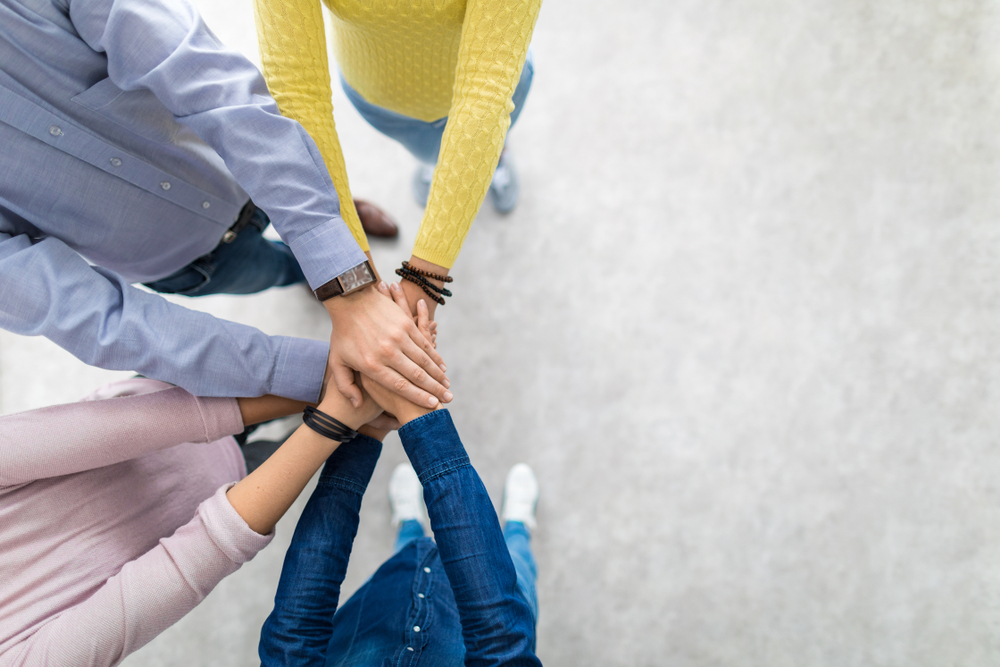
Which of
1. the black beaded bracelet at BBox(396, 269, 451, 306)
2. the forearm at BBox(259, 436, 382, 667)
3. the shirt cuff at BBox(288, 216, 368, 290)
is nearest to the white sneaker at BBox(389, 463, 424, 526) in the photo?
the forearm at BBox(259, 436, 382, 667)

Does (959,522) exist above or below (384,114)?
below

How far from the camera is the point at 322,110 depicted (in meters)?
0.84

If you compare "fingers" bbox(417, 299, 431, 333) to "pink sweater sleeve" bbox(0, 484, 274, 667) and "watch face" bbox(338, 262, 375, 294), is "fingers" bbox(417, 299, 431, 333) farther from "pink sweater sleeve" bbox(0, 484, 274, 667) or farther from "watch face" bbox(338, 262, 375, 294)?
"pink sweater sleeve" bbox(0, 484, 274, 667)

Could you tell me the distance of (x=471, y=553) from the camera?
0.78m

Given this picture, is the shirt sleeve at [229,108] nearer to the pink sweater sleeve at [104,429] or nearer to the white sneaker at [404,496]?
the pink sweater sleeve at [104,429]

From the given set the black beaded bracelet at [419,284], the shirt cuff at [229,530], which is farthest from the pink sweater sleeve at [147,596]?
the black beaded bracelet at [419,284]

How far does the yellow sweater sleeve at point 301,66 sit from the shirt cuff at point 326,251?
0.11 m

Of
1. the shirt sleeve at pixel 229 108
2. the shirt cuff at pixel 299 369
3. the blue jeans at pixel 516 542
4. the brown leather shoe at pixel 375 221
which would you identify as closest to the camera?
the shirt sleeve at pixel 229 108

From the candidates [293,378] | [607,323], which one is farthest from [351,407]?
[607,323]

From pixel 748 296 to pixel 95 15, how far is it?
5.02ft

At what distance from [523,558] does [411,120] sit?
1.03m

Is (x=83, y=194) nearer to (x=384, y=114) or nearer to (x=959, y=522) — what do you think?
(x=384, y=114)

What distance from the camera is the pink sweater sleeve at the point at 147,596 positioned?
0.67 m

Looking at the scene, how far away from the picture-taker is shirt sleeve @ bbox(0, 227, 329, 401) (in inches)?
26.3
